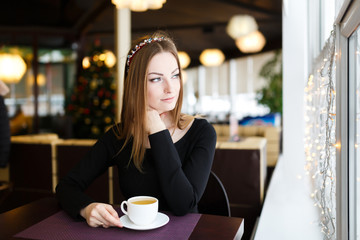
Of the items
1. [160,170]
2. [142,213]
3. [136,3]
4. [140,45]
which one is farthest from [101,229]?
[136,3]

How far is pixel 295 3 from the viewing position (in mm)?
3092

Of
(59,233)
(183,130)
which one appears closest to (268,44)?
(183,130)

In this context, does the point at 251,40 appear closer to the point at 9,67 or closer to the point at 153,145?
the point at 9,67

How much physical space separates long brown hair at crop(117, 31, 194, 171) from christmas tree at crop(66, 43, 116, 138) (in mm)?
4528

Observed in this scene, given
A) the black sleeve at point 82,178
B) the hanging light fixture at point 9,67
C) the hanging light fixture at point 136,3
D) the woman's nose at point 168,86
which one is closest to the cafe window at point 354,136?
the woman's nose at point 168,86

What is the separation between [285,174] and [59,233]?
2618 millimetres

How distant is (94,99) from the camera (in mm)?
5906

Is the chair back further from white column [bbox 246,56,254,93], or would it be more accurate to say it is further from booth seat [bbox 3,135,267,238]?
white column [bbox 246,56,254,93]

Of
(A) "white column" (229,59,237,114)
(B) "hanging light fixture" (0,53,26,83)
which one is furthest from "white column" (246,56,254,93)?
(B) "hanging light fixture" (0,53,26,83)

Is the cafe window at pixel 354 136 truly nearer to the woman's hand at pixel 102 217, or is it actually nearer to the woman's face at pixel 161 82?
the woman's face at pixel 161 82

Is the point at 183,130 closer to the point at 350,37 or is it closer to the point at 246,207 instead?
the point at 350,37

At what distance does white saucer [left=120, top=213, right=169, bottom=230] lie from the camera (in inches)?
36.9

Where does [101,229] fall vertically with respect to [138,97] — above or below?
below

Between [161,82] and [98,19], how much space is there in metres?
6.55
